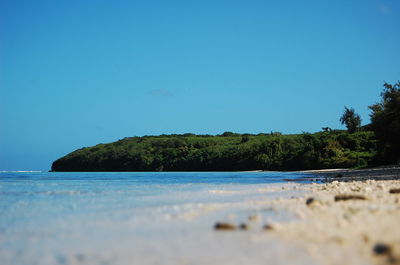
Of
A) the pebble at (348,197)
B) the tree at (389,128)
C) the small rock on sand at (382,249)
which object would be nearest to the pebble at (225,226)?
the small rock on sand at (382,249)

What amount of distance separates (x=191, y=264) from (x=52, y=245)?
2559mm

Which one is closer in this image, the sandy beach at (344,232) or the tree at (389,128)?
the sandy beach at (344,232)

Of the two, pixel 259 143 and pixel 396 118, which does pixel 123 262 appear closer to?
pixel 396 118

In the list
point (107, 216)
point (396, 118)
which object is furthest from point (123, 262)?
point (396, 118)

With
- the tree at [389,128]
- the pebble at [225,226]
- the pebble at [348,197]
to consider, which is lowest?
the pebble at [225,226]

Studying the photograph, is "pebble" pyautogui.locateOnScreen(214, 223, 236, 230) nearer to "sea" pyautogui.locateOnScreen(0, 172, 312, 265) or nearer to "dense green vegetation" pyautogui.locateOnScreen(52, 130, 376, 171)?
"sea" pyautogui.locateOnScreen(0, 172, 312, 265)

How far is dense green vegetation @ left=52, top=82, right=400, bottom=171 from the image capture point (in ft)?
164

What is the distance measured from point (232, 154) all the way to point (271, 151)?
569 inches

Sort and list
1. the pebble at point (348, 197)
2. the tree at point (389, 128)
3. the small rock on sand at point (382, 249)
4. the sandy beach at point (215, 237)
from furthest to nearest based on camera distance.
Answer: the tree at point (389, 128) < the pebble at point (348, 197) < the sandy beach at point (215, 237) < the small rock on sand at point (382, 249)

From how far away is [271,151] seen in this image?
325ft

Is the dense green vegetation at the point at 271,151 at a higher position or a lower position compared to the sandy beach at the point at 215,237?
higher

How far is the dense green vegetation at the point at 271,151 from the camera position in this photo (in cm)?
5003

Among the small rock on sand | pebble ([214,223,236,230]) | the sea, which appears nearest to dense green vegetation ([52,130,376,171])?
the sea

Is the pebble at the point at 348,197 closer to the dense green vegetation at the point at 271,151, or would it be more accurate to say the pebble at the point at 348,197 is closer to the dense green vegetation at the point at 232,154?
the dense green vegetation at the point at 271,151
